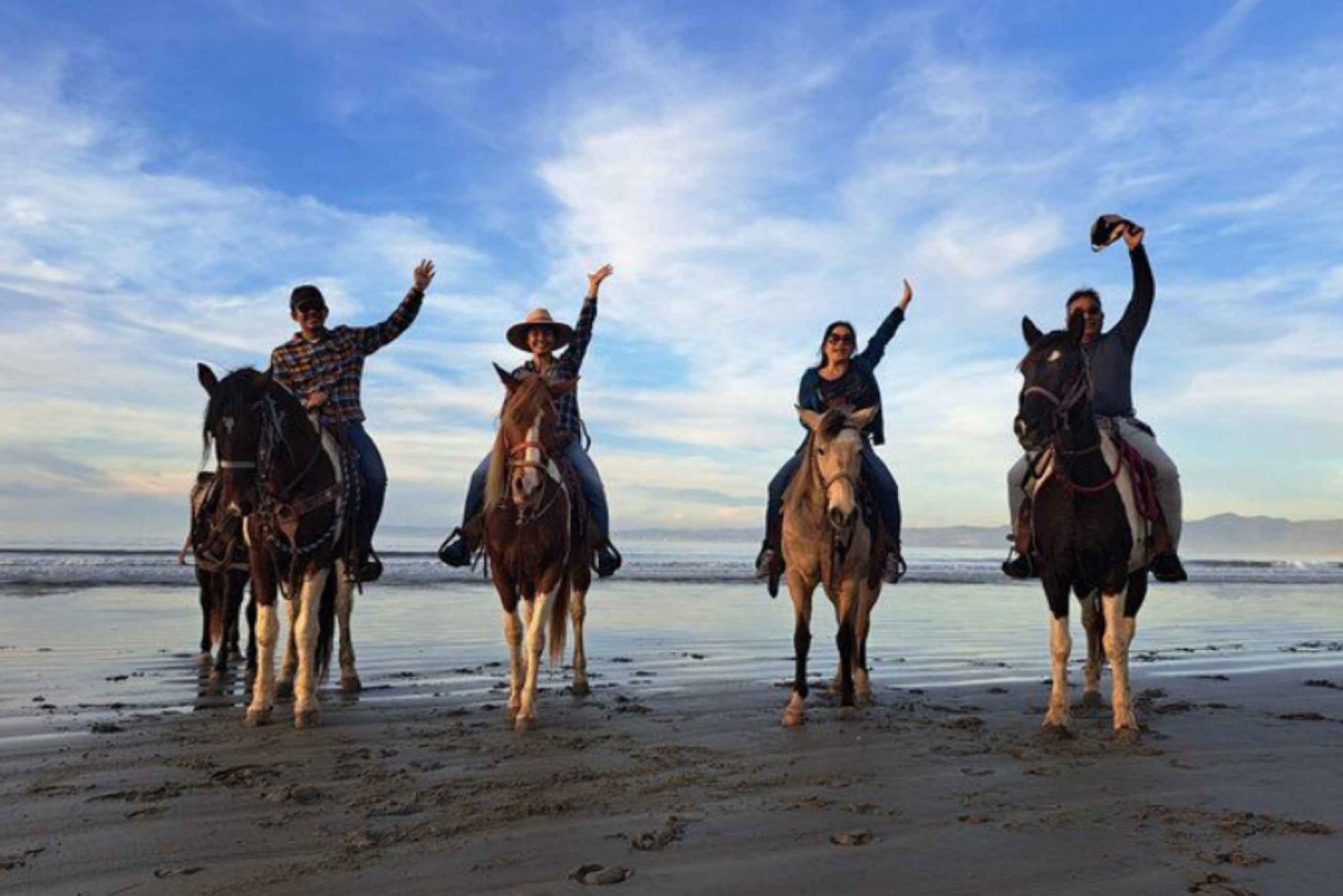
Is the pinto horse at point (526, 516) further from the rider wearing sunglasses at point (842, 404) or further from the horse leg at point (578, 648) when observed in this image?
the rider wearing sunglasses at point (842, 404)

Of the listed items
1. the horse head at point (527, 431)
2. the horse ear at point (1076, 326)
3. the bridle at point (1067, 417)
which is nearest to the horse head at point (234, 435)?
the horse head at point (527, 431)

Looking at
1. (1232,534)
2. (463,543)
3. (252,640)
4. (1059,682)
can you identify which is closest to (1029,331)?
(1059,682)

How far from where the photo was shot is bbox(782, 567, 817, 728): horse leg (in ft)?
21.8

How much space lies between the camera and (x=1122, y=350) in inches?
283

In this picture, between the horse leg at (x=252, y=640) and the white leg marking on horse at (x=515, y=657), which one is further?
the horse leg at (x=252, y=640)

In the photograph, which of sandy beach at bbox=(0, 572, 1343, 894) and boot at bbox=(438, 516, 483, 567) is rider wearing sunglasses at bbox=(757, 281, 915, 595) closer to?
sandy beach at bbox=(0, 572, 1343, 894)

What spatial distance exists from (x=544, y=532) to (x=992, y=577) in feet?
91.3

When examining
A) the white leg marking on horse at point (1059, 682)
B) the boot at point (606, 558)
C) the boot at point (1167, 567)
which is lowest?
the white leg marking on horse at point (1059, 682)

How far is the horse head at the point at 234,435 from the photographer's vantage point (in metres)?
6.26

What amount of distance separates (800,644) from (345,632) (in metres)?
3.94

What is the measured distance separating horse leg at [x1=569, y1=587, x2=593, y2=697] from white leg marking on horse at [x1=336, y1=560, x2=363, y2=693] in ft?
5.97

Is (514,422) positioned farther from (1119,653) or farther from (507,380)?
(1119,653)

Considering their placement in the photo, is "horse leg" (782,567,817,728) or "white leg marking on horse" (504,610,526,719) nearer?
"horse leg" (782,567,817,728)

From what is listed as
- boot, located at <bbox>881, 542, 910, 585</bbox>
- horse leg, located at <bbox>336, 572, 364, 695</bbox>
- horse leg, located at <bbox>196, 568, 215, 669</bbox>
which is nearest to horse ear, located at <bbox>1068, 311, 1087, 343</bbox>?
boot, located at <bbox>881, 542, 910, 585</bbox>
